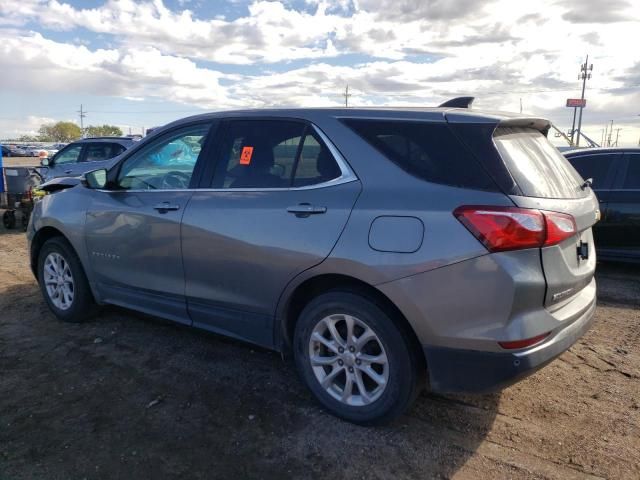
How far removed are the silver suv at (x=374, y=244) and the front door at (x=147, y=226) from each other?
0.02 m

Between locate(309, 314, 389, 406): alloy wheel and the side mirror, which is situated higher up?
the side mirror

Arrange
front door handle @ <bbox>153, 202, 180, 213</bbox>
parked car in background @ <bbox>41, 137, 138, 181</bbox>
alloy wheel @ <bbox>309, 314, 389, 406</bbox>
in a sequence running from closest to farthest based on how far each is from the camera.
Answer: alloy wheel @ <bbox>309, 314, 389, 406</bbox> < front door handle @ <bbox>153, 202, 180, 213</bbox> < parked car in background @ <bbox>41, 137, 138, 181</bbox>

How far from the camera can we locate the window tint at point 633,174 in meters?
6.55

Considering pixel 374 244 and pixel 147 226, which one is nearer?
pixel 374 244

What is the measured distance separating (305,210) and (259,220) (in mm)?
346

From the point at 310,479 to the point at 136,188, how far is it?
2636 mm

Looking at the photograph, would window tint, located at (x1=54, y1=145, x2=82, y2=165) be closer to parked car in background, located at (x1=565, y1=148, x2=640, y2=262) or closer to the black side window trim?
parked car in background, located at (x1=565, y1=148, x2=640, y2=262)

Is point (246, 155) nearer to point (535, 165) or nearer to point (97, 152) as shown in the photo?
point (535, 165)

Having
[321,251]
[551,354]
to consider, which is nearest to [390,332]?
[321,251]

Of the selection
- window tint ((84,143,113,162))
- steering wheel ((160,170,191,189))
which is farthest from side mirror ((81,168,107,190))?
window tint ((84,143,113,162))

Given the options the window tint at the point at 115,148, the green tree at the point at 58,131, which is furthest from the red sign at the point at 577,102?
the green tree at the point at 58,131

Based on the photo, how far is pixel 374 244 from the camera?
2.89 m

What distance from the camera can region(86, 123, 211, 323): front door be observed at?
3.90 metres

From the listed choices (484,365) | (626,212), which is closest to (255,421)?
(484,365)
